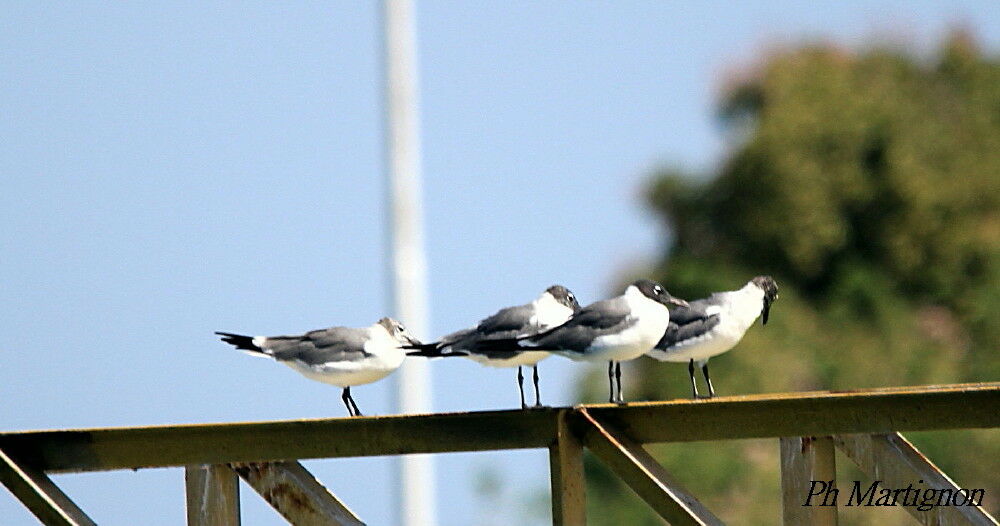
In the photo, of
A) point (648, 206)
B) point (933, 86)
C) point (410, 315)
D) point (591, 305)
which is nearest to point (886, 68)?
point (933, 86)

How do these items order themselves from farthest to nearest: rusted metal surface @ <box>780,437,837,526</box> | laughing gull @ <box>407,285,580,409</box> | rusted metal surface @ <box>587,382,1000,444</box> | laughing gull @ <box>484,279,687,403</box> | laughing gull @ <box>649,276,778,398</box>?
laughing gull @ <box>649,276,778,398</box> → laughing gull @ <box>407,285,580,409</box> → laughing gull @ <box>484,279,687,403</box> → rusted metal surface @ <box>780,437,837,526</box> → rusted metal surface @ <box>587,382,1000,444</box>

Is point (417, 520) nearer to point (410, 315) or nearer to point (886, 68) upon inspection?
point (410, 315)

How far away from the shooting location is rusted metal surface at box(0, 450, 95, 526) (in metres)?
7.30

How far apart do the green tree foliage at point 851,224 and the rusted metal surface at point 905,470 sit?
14.9 meters

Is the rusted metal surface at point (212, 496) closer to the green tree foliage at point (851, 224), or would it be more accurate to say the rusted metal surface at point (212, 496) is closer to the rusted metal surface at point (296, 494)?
the rusted metal surface at point (296, 494)

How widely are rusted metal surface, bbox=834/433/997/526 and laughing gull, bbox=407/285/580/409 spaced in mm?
1664

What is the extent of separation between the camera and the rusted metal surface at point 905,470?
6.45 meters

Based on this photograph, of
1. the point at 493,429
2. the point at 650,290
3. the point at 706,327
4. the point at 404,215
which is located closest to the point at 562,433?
the point at 493,429

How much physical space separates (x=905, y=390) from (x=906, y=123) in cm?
2112

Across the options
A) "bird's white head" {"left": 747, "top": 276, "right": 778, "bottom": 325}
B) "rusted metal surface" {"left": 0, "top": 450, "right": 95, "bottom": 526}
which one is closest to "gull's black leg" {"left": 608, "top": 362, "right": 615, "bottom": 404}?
"bird's white head" {"left": 747, "top": 276, "right": 778, "bottom": 325}

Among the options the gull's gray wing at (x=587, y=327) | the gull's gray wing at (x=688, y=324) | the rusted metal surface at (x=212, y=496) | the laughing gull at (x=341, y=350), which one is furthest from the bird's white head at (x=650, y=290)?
the rusted metal surface at (x=212, y=496)

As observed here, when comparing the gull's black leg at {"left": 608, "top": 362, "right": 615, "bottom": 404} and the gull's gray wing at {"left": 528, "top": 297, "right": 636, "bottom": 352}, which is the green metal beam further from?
the gull's black leg at {"left": 608, "top": 362, "right": 615, "bottom": 404}

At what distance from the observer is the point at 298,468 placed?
282 inches

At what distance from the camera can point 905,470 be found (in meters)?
6.52
